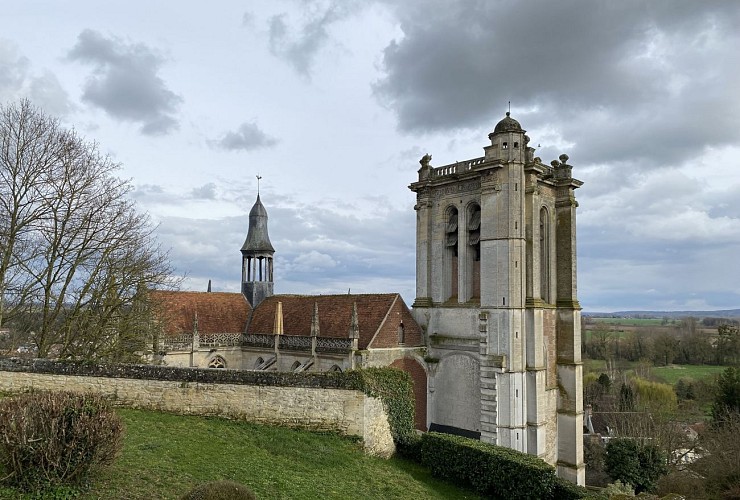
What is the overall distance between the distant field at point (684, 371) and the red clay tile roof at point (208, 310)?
5602 centimetres

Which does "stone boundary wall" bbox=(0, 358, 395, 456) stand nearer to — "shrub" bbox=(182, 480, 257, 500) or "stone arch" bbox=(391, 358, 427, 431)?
"stone arch" bbox=(391, 358, 427, 431)

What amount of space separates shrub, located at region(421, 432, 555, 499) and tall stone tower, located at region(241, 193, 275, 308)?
17.9 metres

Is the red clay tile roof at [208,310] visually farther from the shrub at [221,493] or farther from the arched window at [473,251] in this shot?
the shrub at [221,493]

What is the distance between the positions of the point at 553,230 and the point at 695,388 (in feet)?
139

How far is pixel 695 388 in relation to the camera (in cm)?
5625

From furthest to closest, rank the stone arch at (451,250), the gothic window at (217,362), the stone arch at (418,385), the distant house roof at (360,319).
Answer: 1. the gothic window at (217,362)
2. the stone arch at (451,250)
3. the stone arch at (418,385)
4. the distant house roof at (360,319)

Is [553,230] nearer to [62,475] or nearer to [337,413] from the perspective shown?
[337,413]

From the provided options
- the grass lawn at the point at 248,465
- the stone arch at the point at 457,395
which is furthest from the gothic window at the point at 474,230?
the grass lawn at the point at 248,465

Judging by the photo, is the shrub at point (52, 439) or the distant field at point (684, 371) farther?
the distant field at point (684, 371)

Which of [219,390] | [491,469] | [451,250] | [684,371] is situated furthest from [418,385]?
[684,371]

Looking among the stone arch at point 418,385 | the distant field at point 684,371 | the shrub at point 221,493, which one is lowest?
the distant field at point 684,371

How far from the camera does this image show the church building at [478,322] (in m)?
23.9

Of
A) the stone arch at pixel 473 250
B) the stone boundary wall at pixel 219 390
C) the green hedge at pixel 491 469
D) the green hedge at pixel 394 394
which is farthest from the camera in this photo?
the stone arch at pixel 473 250

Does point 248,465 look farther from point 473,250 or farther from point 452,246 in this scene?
point 452,246
